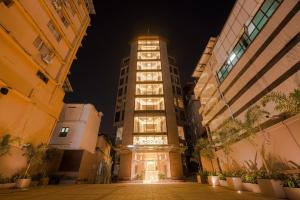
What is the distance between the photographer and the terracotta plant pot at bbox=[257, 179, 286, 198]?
752cm

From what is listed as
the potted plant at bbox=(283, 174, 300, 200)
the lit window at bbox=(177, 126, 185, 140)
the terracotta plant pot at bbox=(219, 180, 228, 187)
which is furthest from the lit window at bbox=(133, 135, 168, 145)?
the potted plant at bbox=(283, 174, 300, 200)

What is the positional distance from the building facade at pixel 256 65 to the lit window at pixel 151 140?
10309mm

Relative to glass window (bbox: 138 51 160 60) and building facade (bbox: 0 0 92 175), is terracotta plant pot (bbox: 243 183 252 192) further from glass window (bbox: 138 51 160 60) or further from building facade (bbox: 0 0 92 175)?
glass window (bbox: 138 51 160 60)

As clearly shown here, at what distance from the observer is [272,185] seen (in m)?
7.80

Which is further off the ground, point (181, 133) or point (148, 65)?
point (148, 65)

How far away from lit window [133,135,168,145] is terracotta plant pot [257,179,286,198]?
2004 cm

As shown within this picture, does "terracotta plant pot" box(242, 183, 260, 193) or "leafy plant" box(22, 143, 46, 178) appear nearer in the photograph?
"terracotta plant pot" box(242, 183, 260, 193)

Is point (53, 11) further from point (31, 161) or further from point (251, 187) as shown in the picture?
point (251, 187)

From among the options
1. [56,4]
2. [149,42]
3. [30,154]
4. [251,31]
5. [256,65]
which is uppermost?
[149,42]

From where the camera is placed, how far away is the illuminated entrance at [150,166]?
25516 mm

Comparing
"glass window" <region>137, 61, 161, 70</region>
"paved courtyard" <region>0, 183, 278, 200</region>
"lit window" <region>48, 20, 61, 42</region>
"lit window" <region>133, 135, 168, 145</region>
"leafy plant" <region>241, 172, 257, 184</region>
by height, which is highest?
"glass window" <region>137, 61, 161, 70</region>

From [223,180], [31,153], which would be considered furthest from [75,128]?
[223,180]

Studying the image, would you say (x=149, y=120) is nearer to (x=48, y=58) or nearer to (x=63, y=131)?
(x=63, y=131)

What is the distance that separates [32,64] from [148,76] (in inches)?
979
